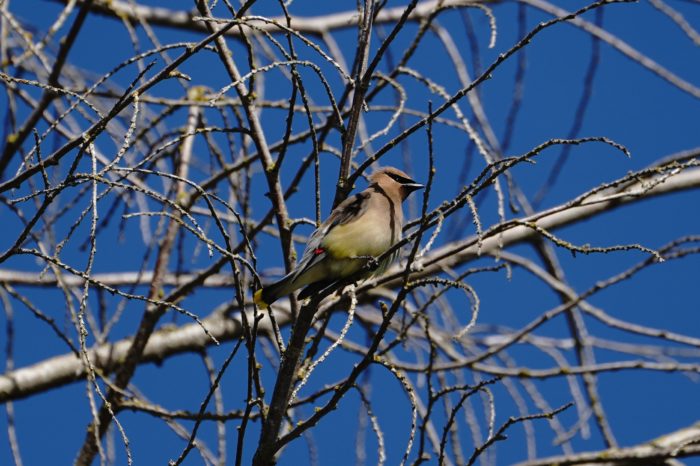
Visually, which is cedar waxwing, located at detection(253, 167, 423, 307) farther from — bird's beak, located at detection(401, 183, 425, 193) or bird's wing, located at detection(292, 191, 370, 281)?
bird's beak, located at detection(401, 183, 425, 193)

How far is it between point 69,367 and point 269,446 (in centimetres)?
218

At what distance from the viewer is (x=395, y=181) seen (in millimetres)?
4234

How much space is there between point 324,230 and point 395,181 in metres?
0.81

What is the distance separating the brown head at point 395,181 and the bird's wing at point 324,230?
30 centimetres

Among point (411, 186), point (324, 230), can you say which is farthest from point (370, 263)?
point (411, 186)

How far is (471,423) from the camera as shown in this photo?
13.4 feet

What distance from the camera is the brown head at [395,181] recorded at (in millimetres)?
4145

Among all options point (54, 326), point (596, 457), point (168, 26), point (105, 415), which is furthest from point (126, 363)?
point (168, 26)

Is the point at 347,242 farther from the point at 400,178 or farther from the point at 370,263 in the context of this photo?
the point at 400,178

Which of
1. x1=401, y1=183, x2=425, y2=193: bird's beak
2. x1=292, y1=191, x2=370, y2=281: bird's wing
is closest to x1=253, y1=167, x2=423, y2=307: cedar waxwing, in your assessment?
x1=292, y1=191, x2=370, y2=281: bird's wing

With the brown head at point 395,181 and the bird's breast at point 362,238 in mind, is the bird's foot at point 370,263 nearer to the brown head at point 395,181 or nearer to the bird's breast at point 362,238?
the bird's breast at point 362,238

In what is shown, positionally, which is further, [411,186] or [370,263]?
[411,186]

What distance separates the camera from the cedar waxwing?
3.35 meters

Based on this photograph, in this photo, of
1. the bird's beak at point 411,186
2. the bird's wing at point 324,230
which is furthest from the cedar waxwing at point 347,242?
the bird's beak at point 411,186
